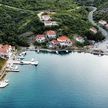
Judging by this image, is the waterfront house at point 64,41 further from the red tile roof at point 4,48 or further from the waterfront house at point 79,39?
the red tile roof at point 4,48

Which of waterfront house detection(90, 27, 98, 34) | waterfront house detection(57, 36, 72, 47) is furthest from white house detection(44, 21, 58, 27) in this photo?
waterfront house detection(90, 27, 98, 34)

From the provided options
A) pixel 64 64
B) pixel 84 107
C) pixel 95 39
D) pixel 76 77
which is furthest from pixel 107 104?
pixel 95 39

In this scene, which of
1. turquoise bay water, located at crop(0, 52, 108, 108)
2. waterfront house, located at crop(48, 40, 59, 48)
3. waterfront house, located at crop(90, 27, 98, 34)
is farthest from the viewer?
waterfront house, located at crop(90, 27, 98, 34)

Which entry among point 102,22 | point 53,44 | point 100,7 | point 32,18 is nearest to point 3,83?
point 53,44

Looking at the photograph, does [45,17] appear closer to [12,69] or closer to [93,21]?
[93,21]

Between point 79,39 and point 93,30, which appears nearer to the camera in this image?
point 79,39

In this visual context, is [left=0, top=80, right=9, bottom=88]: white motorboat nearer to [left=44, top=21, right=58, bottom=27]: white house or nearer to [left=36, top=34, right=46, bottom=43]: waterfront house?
[left=36, top=34, right=46, bottom=43]: waterfront house

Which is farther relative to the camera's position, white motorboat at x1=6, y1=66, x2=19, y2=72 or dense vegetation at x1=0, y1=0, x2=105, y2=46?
dense vegetation at x1=0, y1=0, x2=105, y2=46

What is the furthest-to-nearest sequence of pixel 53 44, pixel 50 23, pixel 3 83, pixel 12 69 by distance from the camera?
1. pixel 50 23
2. pixel 53 44
3. pixel 12 69
4. pixel 3 83
